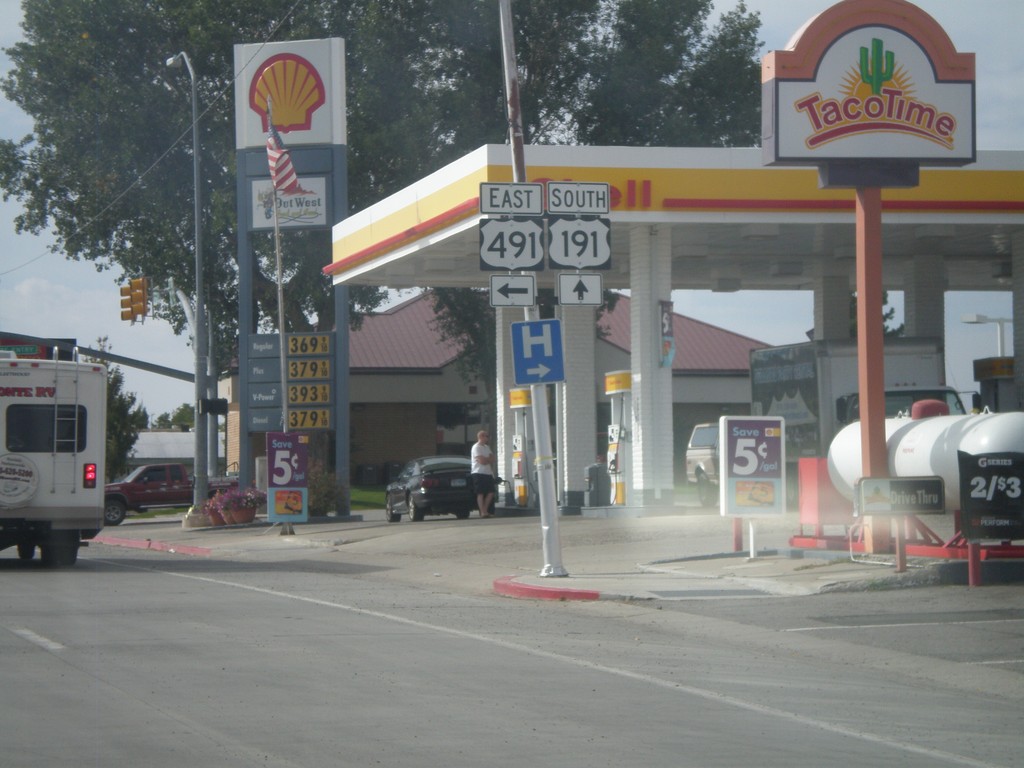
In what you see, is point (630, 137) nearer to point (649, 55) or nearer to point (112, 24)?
point (649, 55)

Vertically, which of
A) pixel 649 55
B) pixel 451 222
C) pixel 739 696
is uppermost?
pixel 649 55

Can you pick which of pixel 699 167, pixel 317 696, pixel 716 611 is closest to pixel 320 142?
pixel 699 167

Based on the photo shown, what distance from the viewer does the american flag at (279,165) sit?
99.6 feet

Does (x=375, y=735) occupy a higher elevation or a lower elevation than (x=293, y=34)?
lower

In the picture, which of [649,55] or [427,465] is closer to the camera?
[427,465]

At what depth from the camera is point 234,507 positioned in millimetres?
31984

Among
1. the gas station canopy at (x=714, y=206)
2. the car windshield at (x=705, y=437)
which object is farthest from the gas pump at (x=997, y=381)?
the car windshield at (x=705, y=437)

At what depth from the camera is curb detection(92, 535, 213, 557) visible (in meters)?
25.3

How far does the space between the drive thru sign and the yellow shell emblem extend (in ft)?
59.5

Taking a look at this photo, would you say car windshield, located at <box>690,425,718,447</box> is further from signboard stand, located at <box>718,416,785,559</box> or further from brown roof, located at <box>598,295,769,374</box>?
brown roof, located at <box>598,295,769,374</box>

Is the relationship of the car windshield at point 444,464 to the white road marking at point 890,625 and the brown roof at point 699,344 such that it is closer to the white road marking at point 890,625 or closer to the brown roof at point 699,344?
the white road marking at point 890,625

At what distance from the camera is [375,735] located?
25.3ft

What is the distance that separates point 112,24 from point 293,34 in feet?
21.2

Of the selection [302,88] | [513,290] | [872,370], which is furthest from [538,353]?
[302,88]
